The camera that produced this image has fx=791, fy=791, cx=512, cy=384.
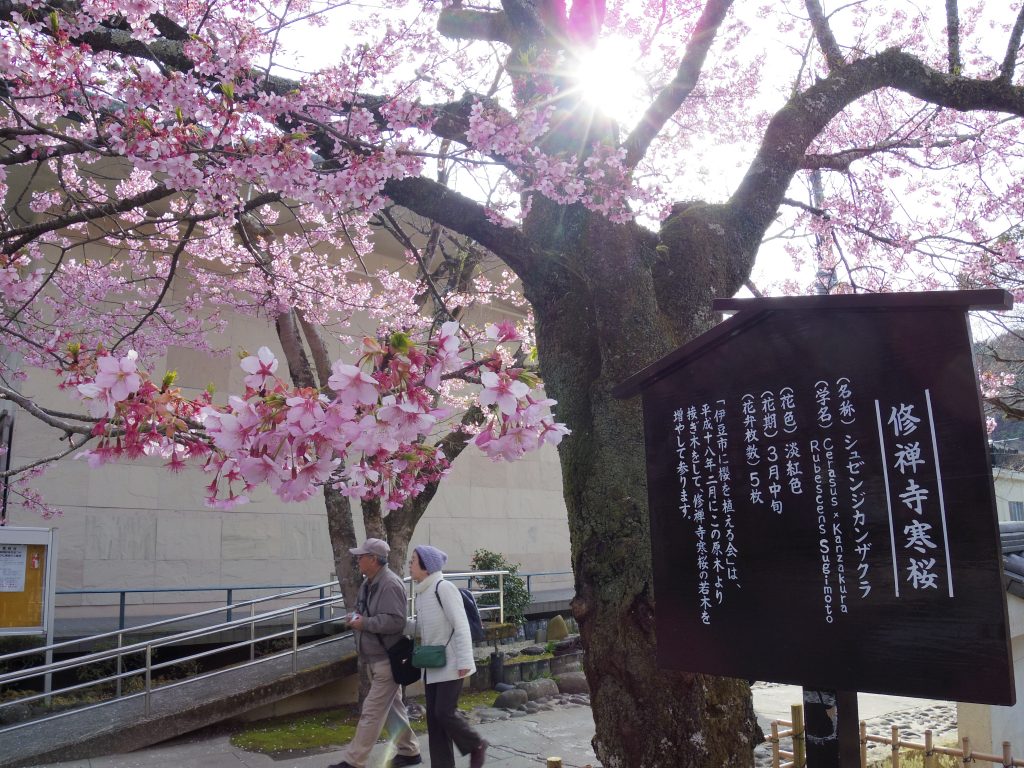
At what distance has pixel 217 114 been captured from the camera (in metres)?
4.71

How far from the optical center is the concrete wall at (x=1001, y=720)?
239 inches

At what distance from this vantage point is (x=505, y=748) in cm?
721

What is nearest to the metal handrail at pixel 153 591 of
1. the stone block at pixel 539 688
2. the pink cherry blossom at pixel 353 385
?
the stone block at pixel 539 688

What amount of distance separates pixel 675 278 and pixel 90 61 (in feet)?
12.9

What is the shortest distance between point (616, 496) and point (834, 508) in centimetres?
164

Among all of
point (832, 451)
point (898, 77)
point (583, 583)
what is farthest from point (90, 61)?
point (898, 77)

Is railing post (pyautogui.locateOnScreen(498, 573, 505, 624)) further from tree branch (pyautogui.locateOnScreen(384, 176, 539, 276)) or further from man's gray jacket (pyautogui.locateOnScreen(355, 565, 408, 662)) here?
tree branch (pyautogui.locateOnScreen(384, 176, 539, 276))

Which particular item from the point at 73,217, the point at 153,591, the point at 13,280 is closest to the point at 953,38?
the point at 73,217

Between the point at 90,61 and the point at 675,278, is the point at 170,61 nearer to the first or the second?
the point at 90,61

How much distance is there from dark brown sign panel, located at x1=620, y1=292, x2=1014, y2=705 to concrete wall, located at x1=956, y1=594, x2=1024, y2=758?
417 centimetres

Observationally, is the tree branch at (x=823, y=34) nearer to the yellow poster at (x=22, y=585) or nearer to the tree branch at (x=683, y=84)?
the tree branch at (x=683, y=84)

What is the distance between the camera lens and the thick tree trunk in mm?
3881

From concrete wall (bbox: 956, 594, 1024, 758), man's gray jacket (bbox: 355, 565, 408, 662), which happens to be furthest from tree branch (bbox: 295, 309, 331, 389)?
concrete wall (bbox: 956, 594, 1024, 758)

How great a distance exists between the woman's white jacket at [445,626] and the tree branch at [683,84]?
3428 mm
